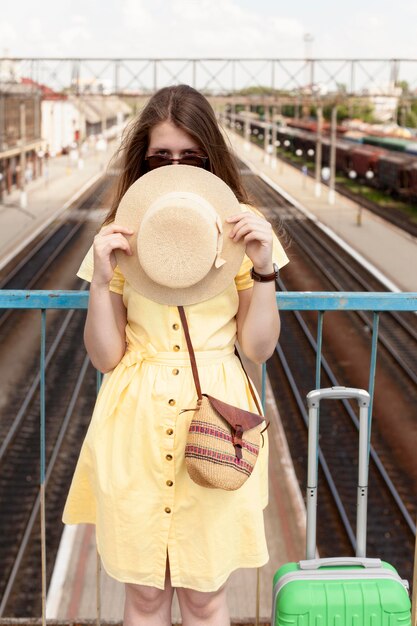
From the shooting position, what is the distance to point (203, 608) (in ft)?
8.87

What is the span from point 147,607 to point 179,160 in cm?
146

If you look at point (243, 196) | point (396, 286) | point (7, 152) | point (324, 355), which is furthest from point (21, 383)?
point (7, 152)

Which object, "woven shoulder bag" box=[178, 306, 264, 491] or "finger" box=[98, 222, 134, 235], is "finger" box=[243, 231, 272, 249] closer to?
"finger" box=[98, 222, 134, 235]

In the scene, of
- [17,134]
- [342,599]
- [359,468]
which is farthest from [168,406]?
[17,134]

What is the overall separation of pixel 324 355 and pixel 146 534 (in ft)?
51.2

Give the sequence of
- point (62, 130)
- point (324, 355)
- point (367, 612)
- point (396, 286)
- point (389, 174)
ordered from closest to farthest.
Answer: point (367, 612), point (324, 355), point (396, 286), point (389, 174), point (62, 130)

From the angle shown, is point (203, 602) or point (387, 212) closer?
point (203, 602)

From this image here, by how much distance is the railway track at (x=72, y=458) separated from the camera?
10.6 m

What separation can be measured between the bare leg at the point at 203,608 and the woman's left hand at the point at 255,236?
3.50ft

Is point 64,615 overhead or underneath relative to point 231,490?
underneath

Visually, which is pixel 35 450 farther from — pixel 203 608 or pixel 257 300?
pixel 257 300

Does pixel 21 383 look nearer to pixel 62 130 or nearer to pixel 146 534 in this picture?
pixel 146 534

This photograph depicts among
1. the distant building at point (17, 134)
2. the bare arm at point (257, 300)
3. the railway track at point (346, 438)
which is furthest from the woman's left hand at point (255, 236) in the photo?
the distant building at point (17, 134)

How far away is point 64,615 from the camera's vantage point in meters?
9.09
